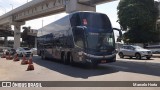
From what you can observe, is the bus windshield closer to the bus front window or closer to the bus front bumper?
the bus front window

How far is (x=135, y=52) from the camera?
32.2m

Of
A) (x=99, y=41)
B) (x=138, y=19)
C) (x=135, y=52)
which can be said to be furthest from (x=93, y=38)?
(x=138, y=19)

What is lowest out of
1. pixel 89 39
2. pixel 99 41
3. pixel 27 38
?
pixel 99 41

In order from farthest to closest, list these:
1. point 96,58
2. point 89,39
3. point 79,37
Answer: point 79,37 → point 89,39 → point 96,58

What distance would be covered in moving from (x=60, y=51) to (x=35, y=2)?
26.7 meters

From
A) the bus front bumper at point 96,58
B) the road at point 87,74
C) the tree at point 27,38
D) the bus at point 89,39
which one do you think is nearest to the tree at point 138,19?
the bus at point 89,39

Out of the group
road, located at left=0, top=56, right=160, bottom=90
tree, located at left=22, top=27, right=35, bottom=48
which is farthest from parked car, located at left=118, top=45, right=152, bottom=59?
tree, located at left=22, top=27, right=35, bottom=48

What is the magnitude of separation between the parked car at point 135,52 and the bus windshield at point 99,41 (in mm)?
13748

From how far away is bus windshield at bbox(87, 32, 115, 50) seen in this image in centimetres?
1789

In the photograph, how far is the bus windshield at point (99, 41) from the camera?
1789 cm

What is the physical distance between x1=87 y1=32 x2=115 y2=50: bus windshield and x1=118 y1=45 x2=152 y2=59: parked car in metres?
13.7

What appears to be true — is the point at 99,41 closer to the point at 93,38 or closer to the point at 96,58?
the point at 93,38

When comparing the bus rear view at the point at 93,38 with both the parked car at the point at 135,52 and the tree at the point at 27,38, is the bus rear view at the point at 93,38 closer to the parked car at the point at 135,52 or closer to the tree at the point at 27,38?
the parked car at the point at 135,52

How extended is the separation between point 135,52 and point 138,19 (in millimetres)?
21942
